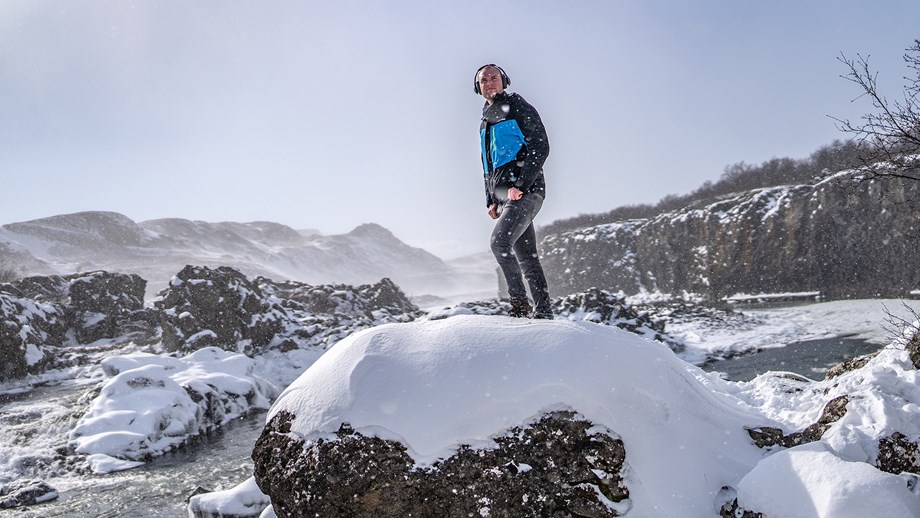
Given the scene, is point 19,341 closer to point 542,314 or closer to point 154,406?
point 154,406

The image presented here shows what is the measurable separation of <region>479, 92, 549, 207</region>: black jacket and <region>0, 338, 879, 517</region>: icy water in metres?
6.35

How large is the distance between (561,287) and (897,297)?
1132 inches

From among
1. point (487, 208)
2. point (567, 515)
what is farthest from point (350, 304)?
point (567, 515)

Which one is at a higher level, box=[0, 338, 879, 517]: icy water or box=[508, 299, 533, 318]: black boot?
box=[508, 299, 533, 318]: black boot

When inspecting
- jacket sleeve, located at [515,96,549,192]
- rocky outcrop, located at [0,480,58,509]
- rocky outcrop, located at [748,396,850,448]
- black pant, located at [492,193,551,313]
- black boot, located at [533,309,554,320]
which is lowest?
rocky outcrop, located at [0,480,58,509]

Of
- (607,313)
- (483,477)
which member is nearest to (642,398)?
(483,477)

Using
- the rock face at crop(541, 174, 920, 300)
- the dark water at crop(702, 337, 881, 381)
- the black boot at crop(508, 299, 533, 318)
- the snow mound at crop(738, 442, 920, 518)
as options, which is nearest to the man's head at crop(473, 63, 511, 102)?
the black boot at crop(508, 299, 533, 318)

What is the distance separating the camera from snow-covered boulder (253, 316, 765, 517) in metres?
2.90

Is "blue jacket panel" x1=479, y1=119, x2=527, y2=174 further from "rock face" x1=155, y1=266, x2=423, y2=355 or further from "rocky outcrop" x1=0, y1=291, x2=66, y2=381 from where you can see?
"rocky outcrop" x1=0, y1=291, x2=66, y2=381

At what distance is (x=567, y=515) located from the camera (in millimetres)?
2855

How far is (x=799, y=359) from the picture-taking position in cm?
1455

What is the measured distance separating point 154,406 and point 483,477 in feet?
35.0

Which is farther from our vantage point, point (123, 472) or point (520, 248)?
point (123, 472)

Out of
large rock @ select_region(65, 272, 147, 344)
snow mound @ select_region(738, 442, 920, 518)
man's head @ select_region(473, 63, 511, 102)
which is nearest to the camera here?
snow mound @ select_region(738, 442, 920, 518)
